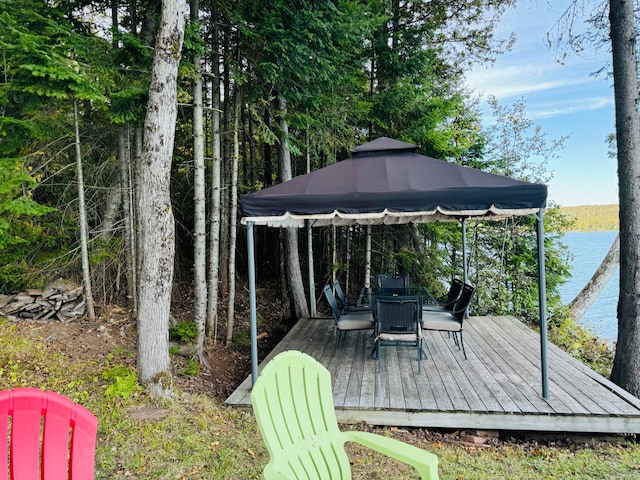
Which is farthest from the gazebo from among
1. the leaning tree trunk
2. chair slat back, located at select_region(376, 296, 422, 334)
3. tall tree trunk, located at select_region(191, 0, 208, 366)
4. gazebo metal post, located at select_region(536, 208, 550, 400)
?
the leaning tree trunk

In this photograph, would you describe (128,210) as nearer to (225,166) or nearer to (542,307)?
(225,166)

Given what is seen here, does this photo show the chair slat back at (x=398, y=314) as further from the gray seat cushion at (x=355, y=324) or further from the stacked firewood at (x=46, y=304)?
the stacked firewood at (x=46, y=304)

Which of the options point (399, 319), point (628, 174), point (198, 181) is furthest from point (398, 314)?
point (628, 174)

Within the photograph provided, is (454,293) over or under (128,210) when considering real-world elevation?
under

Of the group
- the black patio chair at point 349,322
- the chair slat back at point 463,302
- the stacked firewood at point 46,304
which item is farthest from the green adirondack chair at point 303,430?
the stacked firewood at point 46,304

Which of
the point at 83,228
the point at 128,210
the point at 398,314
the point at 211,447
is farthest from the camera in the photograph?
the point at 128,210

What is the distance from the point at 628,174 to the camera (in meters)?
4.82

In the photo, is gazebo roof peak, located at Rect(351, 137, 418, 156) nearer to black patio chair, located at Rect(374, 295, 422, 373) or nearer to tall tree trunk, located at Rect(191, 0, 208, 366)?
black patio chair, located at Rect(374, 295, 422, 373)

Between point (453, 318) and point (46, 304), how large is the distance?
5.49 m

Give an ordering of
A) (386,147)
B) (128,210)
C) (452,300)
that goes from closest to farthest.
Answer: (386,147) < (452,300) < (128,210)

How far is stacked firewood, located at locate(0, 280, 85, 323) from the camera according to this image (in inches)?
203

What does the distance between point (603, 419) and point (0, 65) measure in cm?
690

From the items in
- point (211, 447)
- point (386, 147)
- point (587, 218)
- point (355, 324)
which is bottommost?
point (211, 447)

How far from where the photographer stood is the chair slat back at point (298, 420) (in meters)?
1.95
